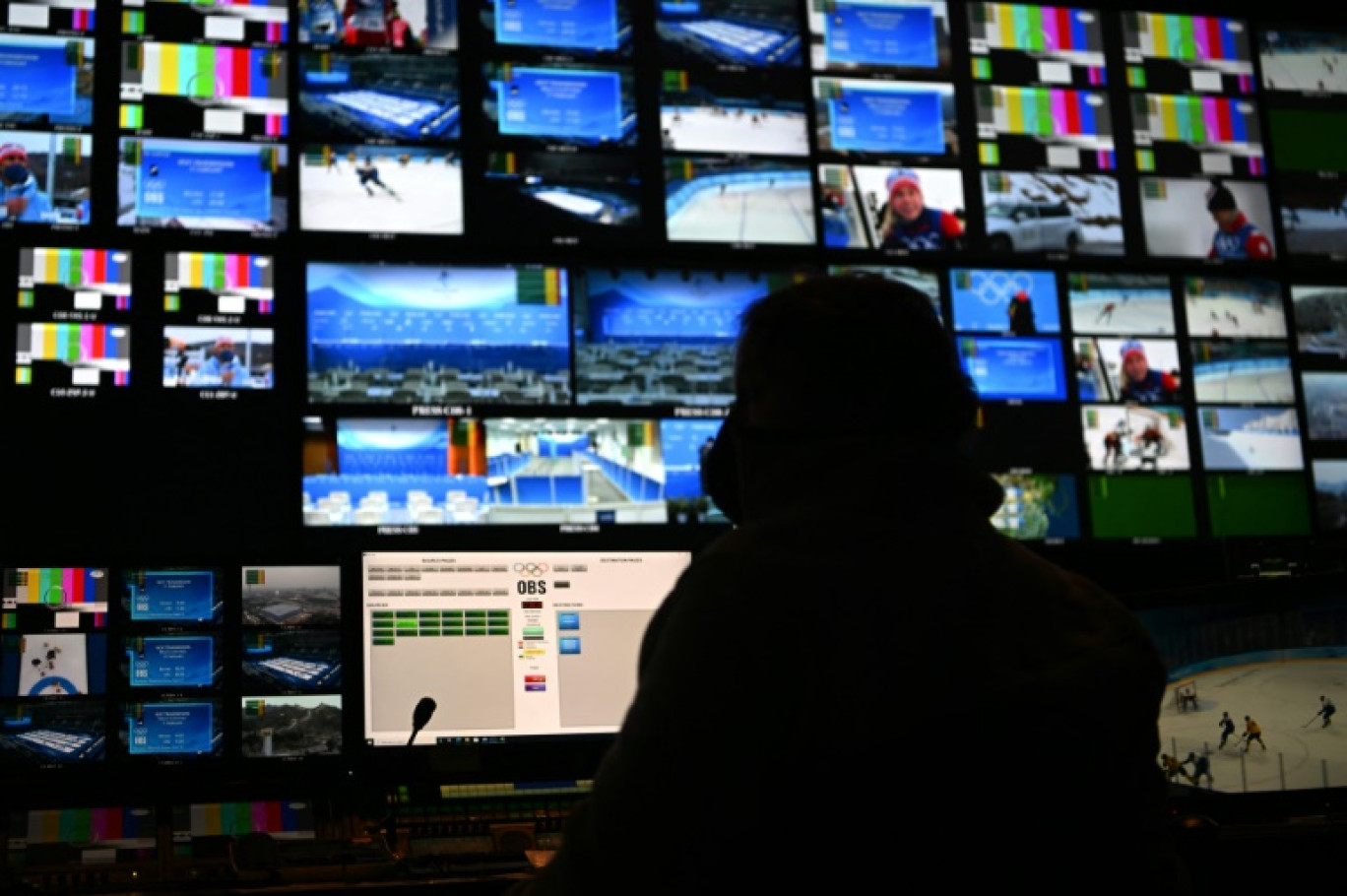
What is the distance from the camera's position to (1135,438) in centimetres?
445

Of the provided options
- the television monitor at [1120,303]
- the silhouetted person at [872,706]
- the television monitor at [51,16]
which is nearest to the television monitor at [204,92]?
the television monitor at [51,16]

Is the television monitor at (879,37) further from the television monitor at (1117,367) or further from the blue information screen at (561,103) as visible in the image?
the television monitor at (1117,367)

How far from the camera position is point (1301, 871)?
2049mm

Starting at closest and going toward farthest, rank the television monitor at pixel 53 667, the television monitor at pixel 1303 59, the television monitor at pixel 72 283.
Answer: the television monitor at pixel 53 667 < the television monitor at pixel 72 283 < the television monitor at pixel 1303 59

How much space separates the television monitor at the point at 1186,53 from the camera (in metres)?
4.75

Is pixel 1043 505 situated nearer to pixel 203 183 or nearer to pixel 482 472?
pixel 482 472

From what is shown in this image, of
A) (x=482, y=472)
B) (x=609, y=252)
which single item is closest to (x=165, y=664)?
(x=482, y=472)

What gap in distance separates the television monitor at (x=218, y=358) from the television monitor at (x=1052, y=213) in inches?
79.5

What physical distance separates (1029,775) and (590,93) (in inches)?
137

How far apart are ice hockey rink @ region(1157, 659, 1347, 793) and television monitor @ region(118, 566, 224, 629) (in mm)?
1420

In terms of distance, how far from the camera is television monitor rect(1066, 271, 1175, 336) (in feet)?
14.8

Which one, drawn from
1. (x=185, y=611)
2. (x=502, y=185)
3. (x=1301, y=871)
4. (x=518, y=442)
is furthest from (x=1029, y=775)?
(x=502, y=185)

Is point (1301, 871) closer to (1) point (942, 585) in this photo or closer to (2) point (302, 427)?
(1) point (942, 585)

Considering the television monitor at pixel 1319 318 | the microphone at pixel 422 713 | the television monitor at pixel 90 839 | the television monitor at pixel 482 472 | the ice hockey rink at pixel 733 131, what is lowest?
the television monitor at pixel 90 839
